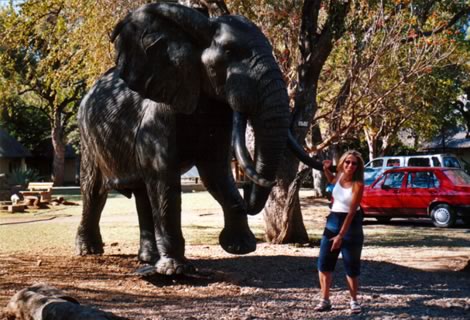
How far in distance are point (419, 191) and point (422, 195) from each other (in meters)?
0.15

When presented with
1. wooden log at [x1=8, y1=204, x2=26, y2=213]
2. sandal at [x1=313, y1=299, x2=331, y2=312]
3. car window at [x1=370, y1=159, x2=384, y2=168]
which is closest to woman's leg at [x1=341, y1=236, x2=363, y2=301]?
Answer: sandal at [x1=313, y1=299, x2=331, y2=312]

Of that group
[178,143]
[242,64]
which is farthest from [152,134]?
[242,64]

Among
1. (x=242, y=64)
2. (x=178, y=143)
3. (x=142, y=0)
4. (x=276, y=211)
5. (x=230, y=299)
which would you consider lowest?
(x=230, y=299)

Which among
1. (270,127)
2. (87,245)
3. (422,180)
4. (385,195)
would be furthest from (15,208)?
(270,127)

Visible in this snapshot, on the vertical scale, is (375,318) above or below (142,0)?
below

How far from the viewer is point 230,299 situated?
7355 millimetres

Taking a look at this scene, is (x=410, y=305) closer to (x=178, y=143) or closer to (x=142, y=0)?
(x=178, y=143)

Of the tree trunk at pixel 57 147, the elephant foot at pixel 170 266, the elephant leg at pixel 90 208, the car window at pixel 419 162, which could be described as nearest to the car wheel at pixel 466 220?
the car window at pixel 419 162

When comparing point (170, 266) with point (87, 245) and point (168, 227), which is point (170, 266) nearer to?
point (168, 227)

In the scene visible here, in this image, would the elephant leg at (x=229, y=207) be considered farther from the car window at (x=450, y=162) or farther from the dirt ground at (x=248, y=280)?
the car window at (x=450, y=162)

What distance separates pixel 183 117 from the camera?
7965 mm

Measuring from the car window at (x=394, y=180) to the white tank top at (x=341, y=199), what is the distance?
1160 centimetres

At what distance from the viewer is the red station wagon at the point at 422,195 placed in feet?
54.5

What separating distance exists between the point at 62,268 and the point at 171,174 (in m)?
2.58
